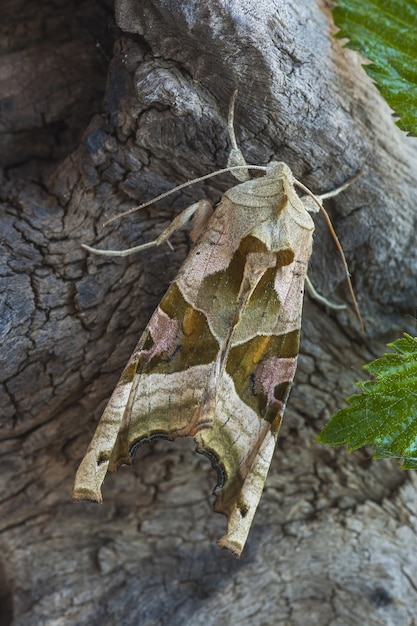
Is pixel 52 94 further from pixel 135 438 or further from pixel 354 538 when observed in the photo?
pixel 354 538

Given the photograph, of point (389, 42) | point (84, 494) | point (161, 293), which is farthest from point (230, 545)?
point (389, 42)

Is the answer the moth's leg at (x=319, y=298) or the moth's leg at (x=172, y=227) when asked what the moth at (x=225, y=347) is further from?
the moth's leg at (x=319, y=298)

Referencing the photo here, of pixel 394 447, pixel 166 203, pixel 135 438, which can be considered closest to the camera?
pixel 394 447

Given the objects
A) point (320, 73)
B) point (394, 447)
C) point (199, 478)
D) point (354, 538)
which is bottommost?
point (199, 478)

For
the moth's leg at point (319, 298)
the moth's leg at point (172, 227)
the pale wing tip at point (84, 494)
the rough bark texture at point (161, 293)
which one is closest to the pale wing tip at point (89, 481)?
the pale wing tip at point (84, 494)

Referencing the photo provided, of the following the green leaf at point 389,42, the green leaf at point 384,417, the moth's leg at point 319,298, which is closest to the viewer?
the green leaf at point 384,417

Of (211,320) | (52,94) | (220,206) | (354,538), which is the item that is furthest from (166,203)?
(354,538)
